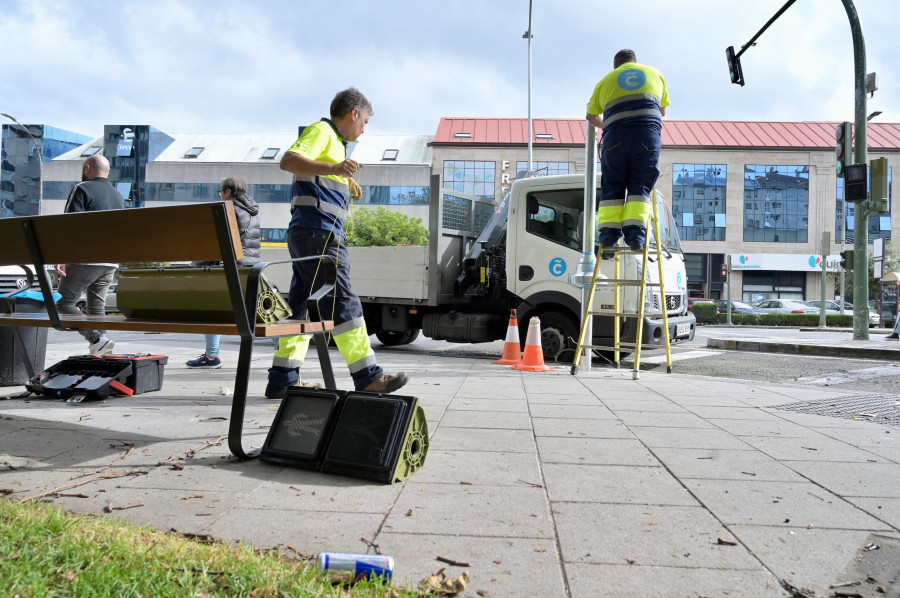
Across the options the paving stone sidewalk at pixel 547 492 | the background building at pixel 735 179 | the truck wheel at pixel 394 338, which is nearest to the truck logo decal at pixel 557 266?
the truck wheel at pixel 394 338

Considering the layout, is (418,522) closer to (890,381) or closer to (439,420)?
(439,420)

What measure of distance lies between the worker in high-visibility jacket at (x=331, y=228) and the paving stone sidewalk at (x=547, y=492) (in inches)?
19.0

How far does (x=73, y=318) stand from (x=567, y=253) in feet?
21.0

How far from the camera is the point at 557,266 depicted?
8.98 m

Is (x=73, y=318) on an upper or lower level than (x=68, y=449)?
upper

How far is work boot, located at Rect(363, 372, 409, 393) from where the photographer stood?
398 cm

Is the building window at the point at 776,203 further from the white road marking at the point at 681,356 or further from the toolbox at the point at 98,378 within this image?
the toolbox at the point at 98,378

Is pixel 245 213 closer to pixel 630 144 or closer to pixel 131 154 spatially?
pixel 630 144

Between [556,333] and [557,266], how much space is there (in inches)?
36.6

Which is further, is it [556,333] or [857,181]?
[857,181]

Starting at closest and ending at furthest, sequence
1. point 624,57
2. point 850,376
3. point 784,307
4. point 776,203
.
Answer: point 624,57 → point 850,376 → point 784,307 → point 776,203

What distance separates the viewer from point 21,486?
2.60 m

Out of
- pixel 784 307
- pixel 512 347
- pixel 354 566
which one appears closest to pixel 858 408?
pixel 512 347

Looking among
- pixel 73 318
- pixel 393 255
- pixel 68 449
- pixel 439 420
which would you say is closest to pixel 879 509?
pixel 439 420
